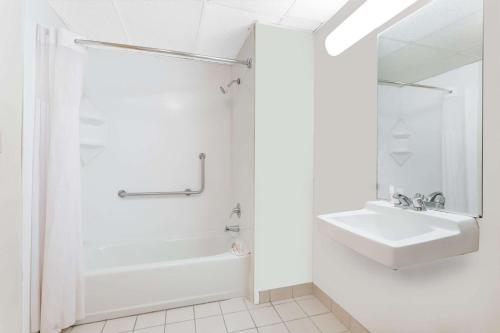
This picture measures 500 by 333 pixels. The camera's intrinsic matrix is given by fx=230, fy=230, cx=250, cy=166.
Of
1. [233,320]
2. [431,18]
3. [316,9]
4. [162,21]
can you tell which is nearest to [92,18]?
[162,21]

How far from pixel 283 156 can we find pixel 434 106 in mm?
938

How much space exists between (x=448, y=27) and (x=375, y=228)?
0.95m

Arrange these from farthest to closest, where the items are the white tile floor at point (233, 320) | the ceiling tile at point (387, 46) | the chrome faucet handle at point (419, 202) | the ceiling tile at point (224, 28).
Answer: the ceiling tile at point (224, 28) → the white tile floor at point (233, 320) → the ceiling tile at point (387, 46) → the chrome faucet handle at point (419, 202)

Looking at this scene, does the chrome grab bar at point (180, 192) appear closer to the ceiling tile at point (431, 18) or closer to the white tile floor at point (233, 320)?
the white tile floor at point (233, 320)

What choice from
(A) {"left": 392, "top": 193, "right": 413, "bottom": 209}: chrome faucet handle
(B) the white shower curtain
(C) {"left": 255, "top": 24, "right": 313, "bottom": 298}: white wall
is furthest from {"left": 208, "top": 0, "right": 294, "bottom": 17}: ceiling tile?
(A) {"left": 392, "top": 193, "right": 413, "bottom": 209}: chrome faucet handle

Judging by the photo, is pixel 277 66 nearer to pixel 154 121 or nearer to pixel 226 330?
pixel 154 121

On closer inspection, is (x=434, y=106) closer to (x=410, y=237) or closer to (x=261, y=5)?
(x=410, y=237)

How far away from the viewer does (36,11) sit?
1.32 m

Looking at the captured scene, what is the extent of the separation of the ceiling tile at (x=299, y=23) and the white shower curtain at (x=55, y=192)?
1.40m

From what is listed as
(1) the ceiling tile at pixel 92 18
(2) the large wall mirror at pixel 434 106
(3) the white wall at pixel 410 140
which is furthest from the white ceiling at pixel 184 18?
(3) the white wall at pixel 410 140

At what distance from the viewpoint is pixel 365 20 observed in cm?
113

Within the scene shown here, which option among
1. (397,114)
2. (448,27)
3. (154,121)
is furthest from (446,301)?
(154,121)

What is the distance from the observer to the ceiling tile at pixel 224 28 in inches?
Answer: 61.8

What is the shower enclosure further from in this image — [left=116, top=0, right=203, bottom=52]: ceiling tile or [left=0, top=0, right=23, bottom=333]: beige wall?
[left=0, top=0, right=23, bottom=333]: beige wall
